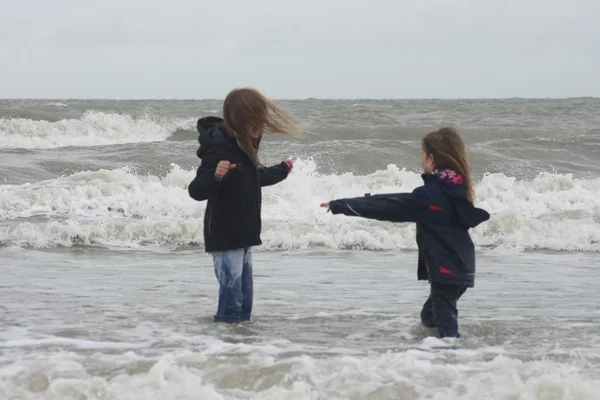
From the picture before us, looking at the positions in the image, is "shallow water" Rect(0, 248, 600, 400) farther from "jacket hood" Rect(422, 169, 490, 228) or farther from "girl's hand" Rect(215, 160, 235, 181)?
"girl's hand" Rect(215, 160, 235, 181)

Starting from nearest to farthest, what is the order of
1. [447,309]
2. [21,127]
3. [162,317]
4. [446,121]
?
1. [447,309]
2. [162,317]
3. [21,127]
4. [446,121]

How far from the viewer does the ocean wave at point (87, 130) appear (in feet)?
82.3

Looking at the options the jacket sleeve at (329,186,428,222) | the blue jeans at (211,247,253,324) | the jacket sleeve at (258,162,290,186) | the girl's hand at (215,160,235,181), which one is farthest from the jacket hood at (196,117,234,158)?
the jacket sleeve at (329,186,428,222)

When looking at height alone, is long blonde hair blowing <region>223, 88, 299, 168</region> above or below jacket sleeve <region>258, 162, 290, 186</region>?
above

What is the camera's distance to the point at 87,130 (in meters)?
27.2

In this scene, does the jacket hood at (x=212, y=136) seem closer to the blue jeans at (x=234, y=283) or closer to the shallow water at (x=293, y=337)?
the blue jeans at (x=234, y=283)

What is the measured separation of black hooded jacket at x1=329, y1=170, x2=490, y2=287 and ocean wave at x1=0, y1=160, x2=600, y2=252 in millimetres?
5415

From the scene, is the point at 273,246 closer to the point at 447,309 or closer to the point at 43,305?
the point at 43,305

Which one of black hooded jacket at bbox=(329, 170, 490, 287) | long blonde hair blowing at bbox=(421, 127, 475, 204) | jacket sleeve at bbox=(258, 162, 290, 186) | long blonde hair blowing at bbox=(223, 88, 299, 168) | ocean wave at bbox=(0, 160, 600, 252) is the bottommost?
ocean wave at bbox=(0, 160, 600, 252)

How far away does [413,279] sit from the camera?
26.5ft

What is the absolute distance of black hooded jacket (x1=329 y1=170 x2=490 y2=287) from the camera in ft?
16.3

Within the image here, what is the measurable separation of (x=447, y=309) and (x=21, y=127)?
22614mm

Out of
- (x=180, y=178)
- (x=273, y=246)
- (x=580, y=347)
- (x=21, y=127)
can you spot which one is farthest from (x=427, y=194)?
(x=21, y=127)

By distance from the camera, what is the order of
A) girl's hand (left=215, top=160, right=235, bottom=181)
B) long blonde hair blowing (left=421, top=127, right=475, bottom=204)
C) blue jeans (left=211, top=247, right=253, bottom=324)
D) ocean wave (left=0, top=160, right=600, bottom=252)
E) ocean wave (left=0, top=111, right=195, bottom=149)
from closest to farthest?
girl's hand (left=215, top=160, right=235, bottom=181), long blonde hair blowing (left=421, top=127, right=475, bottom=204), blue jeans (left=211, top=247, right=253, bottom=324), ocean wave (left=0, top=160, right=600, bottom=252), ocean wave (left=0, top=111, right=195, bottom=149)
